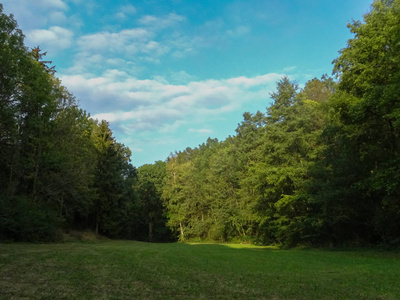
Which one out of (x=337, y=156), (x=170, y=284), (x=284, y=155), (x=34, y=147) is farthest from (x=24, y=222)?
(x=337, y=156)

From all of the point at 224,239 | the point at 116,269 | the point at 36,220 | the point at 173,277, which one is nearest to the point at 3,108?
the point at 36,220

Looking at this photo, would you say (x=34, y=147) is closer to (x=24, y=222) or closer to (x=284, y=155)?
(x=24, y=222)

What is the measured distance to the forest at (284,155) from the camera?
20.1 m

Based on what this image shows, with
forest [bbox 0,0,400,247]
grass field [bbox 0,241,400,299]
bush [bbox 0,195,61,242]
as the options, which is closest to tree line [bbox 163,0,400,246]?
forest [bbox 0,0,400,247]

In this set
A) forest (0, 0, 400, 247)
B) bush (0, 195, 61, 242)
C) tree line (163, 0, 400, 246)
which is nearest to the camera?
tree line (163, 0, 400, 246)

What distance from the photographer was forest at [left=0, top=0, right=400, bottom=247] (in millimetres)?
20062

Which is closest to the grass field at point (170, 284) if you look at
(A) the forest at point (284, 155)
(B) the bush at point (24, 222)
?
(A) the forest at point (284, 155)

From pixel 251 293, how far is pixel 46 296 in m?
4.64

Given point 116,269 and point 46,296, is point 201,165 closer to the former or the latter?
point 116,269

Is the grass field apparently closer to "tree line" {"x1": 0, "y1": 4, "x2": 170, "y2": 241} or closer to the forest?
the forest

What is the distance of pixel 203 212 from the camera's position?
58.0 m

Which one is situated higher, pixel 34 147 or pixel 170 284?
pixel 34 147

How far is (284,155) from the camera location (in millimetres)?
32312

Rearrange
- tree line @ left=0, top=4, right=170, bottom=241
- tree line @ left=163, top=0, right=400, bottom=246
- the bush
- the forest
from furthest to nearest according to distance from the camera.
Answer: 1. tree line @ left=0, top=4, right=170, bottom=241
2. the bush
3. the forest
4. tree line @ left=163, top=0, right=400, bottom=246
